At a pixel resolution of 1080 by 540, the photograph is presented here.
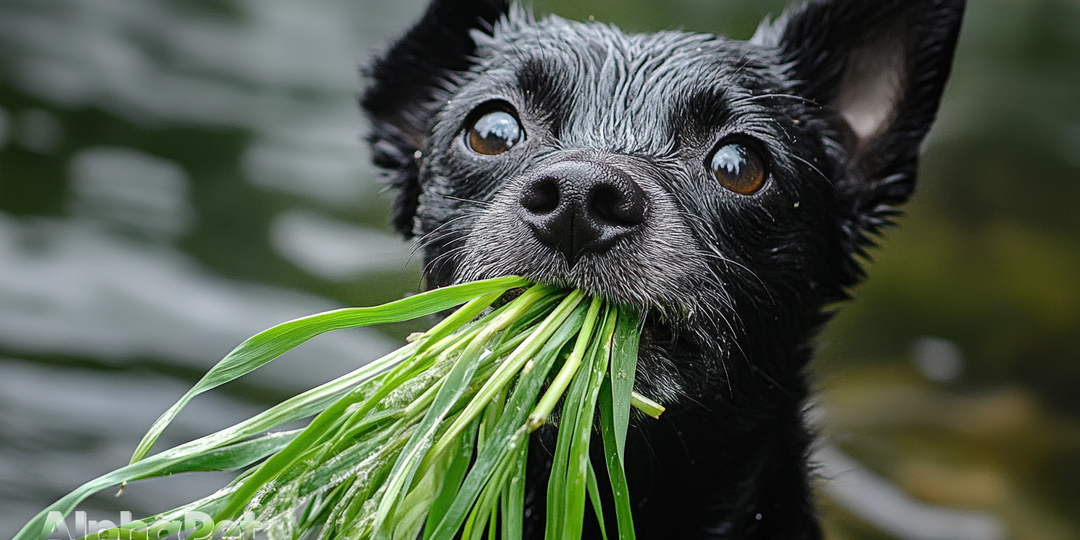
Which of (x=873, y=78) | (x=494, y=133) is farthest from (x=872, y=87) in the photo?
(x=494, y=133)

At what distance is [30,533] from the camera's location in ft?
6.40

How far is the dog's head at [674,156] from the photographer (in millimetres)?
2514

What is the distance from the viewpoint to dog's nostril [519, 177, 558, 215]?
2.40m

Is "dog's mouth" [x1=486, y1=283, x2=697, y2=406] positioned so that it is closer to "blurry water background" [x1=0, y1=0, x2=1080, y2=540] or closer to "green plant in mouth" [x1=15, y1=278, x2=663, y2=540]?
"green plant in mouth" [x1=15, y1=278, x2=663, y2=540]

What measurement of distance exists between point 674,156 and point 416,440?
124 cm

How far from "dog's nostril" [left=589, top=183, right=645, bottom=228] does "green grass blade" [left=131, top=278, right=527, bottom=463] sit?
31 centimetres

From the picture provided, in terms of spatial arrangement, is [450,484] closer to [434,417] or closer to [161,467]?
[434,417]

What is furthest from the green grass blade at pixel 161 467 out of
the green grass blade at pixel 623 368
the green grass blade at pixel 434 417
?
the green grass blade at pixel 623 368

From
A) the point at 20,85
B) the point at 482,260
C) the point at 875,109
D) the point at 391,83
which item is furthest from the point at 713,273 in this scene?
the point at 20,85

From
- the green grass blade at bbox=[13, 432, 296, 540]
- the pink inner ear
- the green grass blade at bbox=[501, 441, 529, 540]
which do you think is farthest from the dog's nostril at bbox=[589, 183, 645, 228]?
the pink inner ear

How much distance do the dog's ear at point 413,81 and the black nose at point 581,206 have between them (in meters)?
1.26

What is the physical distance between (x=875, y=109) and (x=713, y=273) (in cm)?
130

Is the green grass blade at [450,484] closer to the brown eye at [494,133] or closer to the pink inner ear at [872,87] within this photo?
the brown eye at [494,133]

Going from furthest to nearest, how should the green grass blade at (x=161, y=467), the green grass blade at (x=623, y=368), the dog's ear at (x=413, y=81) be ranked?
1. the dog's ear at (x=413, y=81)
2. the green grass blade at (x=623, y=368)
3. the green grass blade at (x=161, y=467)
